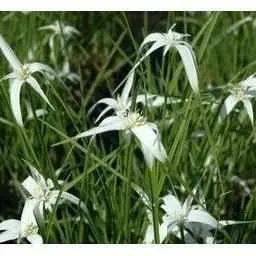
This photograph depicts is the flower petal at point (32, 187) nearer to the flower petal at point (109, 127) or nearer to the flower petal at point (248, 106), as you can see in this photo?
the flower petal at point (109, 127)

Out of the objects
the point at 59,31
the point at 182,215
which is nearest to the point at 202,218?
the point at 182,215

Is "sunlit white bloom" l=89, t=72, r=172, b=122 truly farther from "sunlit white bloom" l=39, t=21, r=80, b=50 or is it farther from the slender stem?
"sunlit white bloom" l=39, t=21, r=80, b=50

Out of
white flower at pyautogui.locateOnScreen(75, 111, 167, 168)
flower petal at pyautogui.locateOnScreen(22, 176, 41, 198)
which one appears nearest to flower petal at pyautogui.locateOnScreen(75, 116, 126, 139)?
white flower at pyautogui.locateOnScreen(75, 111, 167, 168)

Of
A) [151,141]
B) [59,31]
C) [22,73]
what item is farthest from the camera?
[59,31]

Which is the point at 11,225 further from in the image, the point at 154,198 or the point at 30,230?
the point at 154,198
